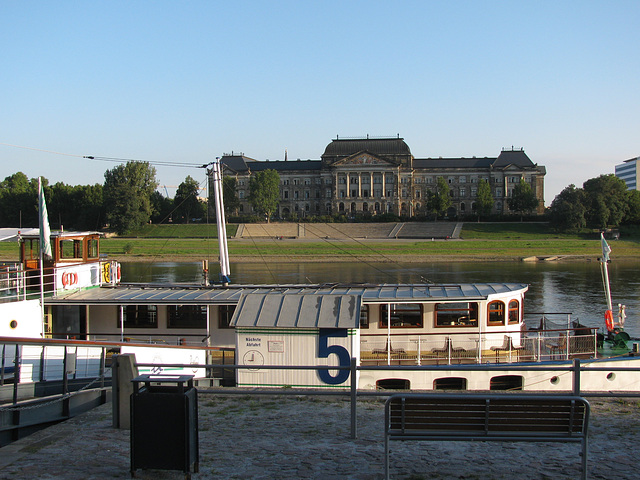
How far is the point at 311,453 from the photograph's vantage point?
8.05 meters

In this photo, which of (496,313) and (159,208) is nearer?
(496,313)

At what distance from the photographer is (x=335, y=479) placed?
7105 mm

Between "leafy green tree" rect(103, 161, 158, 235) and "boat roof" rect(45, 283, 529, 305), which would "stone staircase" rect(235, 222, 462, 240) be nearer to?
"leafy green tree" rect(103, 161, 158, 235)

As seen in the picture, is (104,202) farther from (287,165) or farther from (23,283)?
(23,283)

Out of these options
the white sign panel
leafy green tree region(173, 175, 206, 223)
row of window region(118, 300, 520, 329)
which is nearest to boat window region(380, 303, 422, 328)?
row of window region(118, 300, 520, 329)

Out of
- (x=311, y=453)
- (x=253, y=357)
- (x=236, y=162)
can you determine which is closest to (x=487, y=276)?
(x=253, y=357)

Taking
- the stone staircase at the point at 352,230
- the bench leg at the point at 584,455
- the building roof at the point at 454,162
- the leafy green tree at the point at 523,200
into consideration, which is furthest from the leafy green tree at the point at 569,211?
the bench leg at the point at 584,455

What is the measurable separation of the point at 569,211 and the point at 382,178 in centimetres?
6635

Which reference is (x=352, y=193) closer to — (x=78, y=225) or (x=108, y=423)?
(x=78, y=225)

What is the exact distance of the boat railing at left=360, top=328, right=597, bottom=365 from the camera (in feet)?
59.0

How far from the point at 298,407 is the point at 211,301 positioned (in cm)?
895

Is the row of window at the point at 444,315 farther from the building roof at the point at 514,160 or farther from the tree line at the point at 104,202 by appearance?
the building roof at the point at 514,160

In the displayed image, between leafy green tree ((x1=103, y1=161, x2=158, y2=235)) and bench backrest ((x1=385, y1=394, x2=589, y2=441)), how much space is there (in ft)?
334

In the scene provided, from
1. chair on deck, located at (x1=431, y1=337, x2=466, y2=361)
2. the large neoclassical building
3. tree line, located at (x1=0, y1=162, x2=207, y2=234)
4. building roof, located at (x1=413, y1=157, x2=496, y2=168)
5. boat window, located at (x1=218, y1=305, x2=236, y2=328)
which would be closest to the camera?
chair on deck, located at (x1=431, y1=337, x2=466, y2=361)
